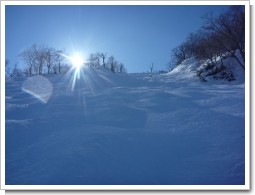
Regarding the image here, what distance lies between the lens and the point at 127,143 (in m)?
6.43

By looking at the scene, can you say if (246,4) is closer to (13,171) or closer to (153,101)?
(153,101)

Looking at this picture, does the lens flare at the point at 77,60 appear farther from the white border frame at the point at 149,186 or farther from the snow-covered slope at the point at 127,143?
the white border frame at the point at 149,186

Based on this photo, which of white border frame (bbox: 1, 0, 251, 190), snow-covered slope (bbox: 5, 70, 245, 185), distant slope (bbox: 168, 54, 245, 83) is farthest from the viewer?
distant slope (bbox: 168, 54, 245, 83)

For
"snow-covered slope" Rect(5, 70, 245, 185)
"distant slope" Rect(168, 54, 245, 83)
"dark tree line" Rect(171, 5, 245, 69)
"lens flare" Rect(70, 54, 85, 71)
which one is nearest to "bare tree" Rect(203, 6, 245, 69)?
"dark tree line" Rect(171, 5, 245, 69)

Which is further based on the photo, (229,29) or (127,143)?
(229,29)

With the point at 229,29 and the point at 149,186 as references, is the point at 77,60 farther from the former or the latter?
the point at 149,186

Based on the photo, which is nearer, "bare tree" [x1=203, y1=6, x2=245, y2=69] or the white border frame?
the white border frame

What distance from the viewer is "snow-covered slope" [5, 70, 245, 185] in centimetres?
533

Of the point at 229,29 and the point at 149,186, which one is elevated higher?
the point at 229,29

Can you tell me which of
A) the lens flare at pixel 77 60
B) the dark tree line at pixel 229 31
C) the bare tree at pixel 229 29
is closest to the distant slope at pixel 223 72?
the dark tree line at pixel 229 31

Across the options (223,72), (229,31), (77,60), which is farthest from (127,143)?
(223,72)

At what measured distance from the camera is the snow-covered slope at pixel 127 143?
210 inches

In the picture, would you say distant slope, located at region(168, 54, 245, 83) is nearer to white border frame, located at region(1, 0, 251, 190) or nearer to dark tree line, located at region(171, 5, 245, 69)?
dark tree line, located at region(171, 5, 245, 69)

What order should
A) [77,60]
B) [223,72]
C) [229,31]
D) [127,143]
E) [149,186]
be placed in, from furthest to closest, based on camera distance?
1. [223,72]
2. [77,60]
3. [229,31]
4. [127,143]
5. [149,186]
